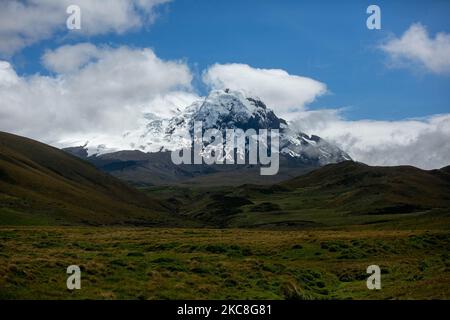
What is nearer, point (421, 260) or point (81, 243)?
point (421, 260)

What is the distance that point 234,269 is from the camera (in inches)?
1762

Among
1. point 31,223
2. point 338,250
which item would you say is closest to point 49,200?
point 31,223

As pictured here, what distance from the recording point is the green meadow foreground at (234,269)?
34.6 meters

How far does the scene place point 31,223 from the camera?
124875mm

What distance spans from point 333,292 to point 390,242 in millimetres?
26780

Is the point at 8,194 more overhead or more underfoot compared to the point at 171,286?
more overhead

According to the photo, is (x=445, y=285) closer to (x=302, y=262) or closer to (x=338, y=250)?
(x=302, y=262)

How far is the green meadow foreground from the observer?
34562mm

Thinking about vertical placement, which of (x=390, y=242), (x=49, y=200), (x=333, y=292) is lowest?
(x=333, y=292)
